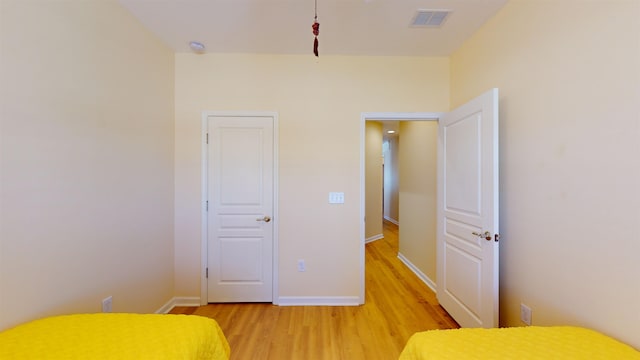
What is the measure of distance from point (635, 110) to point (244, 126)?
2708 millimetres

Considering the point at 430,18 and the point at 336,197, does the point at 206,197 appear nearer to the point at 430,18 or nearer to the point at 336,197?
the point at 336,197

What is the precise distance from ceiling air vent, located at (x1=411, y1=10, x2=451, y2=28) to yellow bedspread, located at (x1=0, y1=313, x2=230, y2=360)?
256 cm

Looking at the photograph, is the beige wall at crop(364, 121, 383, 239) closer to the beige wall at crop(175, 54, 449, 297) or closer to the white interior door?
the beige wall at crop(175, 54, 449, 297)

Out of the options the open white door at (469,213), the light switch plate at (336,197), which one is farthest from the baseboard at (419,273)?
the light switch plate at (336,197)

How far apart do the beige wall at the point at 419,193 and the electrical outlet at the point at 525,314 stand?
47.2 inches

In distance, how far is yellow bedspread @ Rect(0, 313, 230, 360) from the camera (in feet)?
3.14

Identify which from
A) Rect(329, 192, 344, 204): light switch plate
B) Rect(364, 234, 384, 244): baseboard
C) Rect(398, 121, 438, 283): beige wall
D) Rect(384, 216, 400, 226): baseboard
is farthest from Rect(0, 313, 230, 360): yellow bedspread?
Rect(384, 216, 400, 226): baseboard

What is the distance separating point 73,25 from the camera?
1.53m

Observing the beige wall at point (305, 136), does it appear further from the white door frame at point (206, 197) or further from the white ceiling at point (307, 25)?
the white ceiling at point (307, 25)

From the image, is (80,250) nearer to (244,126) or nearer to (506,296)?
(244,126)

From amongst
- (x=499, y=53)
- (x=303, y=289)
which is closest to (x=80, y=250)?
(x=303, y=289)

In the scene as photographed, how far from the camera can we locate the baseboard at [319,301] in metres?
2.60

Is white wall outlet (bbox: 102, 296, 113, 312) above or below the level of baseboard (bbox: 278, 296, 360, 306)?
above

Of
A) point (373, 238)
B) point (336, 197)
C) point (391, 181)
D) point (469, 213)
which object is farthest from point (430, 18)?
point (391, 181)
